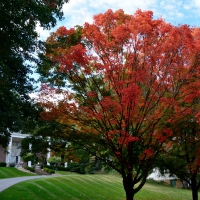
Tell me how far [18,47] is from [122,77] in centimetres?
470

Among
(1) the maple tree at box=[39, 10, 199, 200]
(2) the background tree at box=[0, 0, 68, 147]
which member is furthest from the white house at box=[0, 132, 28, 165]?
(1) the maple tree at box=[39, 10, 199, 200]

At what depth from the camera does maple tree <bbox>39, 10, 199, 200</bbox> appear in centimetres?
1150

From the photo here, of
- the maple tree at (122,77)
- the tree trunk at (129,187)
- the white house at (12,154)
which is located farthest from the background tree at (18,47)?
the white house at (12,154)

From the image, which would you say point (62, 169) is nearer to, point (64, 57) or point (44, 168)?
point (44, 168)

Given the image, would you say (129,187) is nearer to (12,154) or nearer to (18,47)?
(18,47)

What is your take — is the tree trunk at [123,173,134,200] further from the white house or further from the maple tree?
the white house

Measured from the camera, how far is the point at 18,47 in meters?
11.4

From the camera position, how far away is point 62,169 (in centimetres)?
3822

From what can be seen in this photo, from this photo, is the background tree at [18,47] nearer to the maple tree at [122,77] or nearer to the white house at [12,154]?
the maple tree at [122,77]

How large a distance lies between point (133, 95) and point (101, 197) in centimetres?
1136

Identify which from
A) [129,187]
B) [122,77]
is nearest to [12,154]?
[129,187]

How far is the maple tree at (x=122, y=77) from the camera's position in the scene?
11500mm

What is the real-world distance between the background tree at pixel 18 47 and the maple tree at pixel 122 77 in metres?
0.87

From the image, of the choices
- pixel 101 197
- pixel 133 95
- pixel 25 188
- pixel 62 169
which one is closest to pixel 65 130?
pixel 133 95
